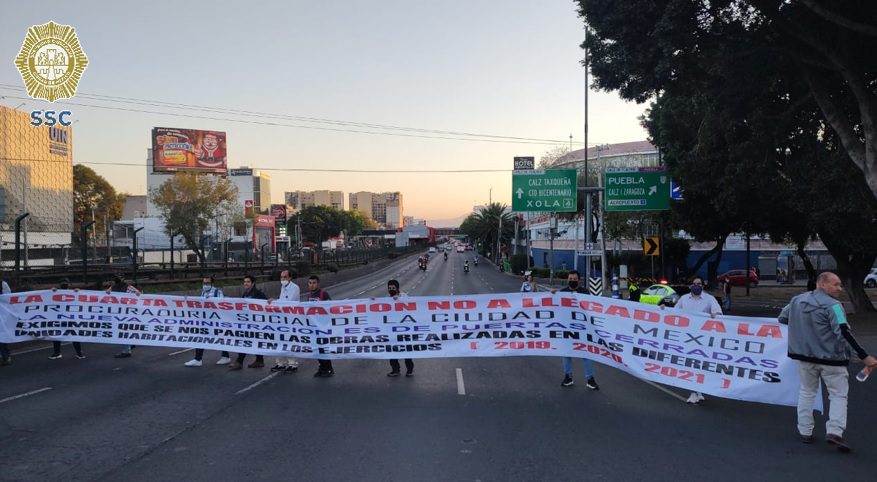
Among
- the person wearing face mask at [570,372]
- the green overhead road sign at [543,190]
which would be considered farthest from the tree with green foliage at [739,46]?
the green overhead road sign at [543,190]

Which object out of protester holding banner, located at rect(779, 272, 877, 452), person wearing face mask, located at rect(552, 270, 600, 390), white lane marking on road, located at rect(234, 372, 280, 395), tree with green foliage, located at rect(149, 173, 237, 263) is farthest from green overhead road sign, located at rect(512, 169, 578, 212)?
tree with green foliage, located at rect(149, 173, 237, 263)

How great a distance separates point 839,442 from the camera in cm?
652

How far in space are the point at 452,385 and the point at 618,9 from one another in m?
9.85

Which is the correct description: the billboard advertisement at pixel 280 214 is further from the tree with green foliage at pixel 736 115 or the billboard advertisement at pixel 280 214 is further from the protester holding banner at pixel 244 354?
the protester holding banner at pixel 244 354

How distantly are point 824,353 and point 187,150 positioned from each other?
3533 inches

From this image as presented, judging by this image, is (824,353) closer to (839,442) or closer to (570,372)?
(839,442)

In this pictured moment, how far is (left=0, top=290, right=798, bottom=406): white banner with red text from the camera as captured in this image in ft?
27.3

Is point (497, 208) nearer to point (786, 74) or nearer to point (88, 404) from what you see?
point (786, 74)

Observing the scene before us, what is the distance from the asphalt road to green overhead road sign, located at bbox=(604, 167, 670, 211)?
1290 centimetres

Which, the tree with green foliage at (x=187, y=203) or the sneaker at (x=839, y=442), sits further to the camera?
the tree with green foliage at (x=187, y=203)

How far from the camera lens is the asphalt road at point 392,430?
598cm

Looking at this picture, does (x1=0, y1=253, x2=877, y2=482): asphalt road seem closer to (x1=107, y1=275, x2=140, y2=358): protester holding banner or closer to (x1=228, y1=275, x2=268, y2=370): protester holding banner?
(x1=228, y1=275, x2=268, y2=370): protester holding banner

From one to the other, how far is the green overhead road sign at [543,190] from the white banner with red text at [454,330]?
1364 centimetres

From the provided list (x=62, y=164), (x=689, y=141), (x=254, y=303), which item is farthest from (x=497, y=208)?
(x=254, y=303)
